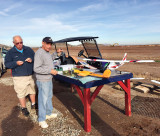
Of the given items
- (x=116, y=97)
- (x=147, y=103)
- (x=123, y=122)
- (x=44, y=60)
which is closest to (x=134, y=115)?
(x=123, y=122)

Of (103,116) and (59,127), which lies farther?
(103,116)

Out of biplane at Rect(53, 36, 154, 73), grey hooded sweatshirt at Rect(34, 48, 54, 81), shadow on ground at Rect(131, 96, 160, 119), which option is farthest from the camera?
biplane at Rect(53, 36, 154, 73)

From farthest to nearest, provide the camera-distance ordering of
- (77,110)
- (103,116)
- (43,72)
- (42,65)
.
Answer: (77,110)
(103,116)
(42,65)
(43,72)

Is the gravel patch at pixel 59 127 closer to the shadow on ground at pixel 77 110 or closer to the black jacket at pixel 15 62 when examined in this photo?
the shadow on ground at pixel 77 110

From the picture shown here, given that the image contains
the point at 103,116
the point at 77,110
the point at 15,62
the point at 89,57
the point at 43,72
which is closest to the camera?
the point at 43,72

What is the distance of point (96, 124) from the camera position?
11.6 ft

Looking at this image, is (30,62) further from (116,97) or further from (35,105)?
(116,97)

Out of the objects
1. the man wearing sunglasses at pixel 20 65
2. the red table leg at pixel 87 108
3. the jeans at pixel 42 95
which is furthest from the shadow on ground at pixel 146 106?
the man wearing sunglasses at pixel 20 65

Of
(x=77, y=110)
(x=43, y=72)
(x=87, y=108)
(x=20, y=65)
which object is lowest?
(x=77, y=110)

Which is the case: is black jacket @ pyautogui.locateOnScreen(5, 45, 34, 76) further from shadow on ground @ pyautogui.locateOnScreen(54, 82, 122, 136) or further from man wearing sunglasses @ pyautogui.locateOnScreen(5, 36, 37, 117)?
shadow on ground @ pyautogui.locateOnScreen(54, 82, 122, 136)

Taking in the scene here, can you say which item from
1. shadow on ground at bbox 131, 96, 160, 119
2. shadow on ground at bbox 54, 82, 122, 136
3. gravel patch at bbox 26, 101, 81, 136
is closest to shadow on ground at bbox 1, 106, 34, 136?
gravel patch at bbox 26, 101, 81, 136

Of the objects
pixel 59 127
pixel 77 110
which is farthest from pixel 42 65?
pixel 77 110

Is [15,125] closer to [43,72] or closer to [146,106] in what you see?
[43,72]

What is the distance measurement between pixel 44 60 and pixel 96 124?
204 centimetres
